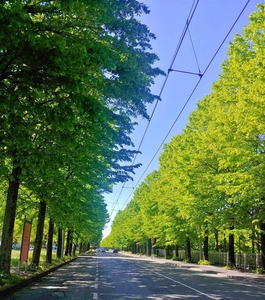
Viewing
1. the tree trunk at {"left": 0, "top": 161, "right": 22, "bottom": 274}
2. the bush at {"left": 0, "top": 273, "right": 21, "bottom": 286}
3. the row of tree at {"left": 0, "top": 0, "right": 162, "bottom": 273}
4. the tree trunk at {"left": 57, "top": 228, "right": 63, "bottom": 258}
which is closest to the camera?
the row of tree at {"left": 0, "top": 0, "right": 162, "bottom": 273}

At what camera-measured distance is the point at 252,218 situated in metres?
22.6

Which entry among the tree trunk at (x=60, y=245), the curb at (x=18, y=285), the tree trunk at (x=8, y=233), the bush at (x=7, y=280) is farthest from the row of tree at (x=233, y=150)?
the tree trunk at (x=60, y=245)

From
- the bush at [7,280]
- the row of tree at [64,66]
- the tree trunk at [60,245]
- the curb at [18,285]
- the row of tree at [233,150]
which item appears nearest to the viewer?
the row of tree at [64,66]

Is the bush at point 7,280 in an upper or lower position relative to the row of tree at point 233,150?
lower

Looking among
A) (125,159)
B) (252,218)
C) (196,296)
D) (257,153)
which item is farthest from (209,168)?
(196,296)

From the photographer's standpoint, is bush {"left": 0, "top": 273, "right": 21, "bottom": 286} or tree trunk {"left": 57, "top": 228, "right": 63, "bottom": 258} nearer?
bush {"left": 0, "top": 273, "right": 21, "bottom": 286}

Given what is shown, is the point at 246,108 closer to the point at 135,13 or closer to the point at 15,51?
the point at 135,13

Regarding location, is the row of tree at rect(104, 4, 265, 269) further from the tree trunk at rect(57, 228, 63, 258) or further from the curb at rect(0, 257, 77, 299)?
the tree trunk at rect(57, 228, 63, 258)

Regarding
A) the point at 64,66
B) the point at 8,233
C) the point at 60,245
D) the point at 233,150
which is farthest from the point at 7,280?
the point at 60,245

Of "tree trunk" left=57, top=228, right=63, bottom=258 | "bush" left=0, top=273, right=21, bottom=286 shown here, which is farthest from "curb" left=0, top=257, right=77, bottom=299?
"tree trunk" left=57, top=228, right=63, bottom=258

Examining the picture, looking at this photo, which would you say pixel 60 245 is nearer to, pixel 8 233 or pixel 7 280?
pixel 8 233

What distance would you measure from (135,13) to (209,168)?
62.2ft

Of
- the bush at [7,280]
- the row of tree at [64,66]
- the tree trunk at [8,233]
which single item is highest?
the row of tree at [64,66]

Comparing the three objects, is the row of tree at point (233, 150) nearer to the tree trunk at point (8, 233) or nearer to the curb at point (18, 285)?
the curb at point (18, 285)
